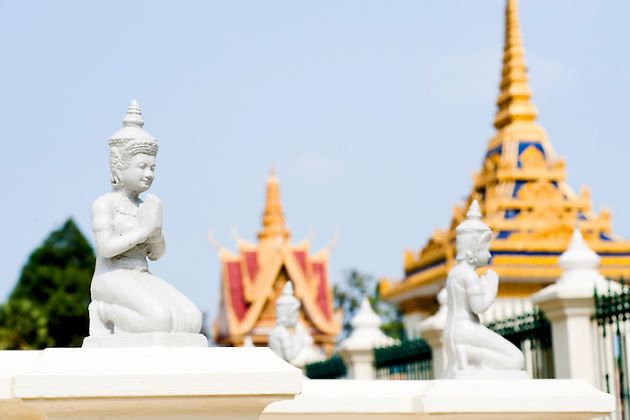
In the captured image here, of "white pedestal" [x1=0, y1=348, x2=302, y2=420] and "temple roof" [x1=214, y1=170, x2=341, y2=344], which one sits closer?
"white pedestal" [x1=0, y1=348, x2=302, y2=420]

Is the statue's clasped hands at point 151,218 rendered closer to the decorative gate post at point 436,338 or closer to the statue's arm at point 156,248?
the statue's arm at point 156,248

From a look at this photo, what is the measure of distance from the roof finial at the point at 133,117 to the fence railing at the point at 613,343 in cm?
498

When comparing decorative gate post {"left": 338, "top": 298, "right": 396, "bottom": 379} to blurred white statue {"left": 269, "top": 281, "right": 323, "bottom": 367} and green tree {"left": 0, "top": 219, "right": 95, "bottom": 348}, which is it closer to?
blurred white statue {"left": 269, "top": 281, "right": 323, "bottom": 367}

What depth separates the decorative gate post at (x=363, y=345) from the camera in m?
15.4

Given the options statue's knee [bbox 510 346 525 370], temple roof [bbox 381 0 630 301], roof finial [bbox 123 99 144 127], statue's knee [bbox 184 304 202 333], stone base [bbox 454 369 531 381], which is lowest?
stone base [bbox 454 369 531 381]

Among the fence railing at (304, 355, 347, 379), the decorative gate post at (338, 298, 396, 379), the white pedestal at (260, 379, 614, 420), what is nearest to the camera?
the white pedestal at (260, 379, 614, 420)

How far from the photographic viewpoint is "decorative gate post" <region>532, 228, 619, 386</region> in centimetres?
971

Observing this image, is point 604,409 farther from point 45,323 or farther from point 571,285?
point 45,323

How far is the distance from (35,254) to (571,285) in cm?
2996

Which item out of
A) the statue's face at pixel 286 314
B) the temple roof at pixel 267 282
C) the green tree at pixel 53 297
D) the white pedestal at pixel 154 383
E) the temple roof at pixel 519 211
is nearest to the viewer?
the white pedestal at pixel 154 383

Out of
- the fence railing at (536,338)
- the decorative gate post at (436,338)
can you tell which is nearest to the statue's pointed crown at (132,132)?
the fence railing at (536,338)

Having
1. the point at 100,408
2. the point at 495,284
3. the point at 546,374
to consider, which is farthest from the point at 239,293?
the point at 100,408

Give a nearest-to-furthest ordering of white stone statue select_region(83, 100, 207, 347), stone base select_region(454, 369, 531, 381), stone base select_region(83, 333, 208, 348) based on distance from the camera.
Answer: stone base select_region(83, 333, 208, 348)
white stone statue select_region(83, 100, 207, 347)
stone base select_region(454, 369, 531, 381)

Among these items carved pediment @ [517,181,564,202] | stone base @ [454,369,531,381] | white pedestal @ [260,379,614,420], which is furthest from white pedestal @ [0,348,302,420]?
carved pediment @ [517,181,564,202]
